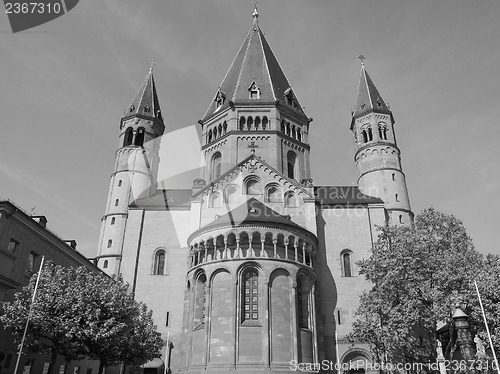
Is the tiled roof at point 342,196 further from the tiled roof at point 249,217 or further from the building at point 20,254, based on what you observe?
the building at point 20,254

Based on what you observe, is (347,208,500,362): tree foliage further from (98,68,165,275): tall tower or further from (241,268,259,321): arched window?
(98,68,165,275): tall tower

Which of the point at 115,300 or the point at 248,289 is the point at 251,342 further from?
the point at 115,300

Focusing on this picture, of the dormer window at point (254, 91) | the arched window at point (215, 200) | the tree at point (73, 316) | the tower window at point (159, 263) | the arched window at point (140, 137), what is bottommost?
the tree at point (73, 316)

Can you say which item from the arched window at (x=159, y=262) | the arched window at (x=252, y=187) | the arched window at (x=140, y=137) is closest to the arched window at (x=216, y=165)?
the arched window at (x=252, y=187)

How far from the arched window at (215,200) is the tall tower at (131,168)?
34.0ft

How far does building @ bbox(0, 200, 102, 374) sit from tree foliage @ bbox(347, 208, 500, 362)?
21720 mm

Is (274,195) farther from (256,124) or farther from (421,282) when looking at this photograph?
(421,282)

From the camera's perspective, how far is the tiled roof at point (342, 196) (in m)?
42.1

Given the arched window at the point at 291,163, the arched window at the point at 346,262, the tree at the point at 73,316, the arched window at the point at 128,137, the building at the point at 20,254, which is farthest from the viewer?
the arched window at the point at 128,137

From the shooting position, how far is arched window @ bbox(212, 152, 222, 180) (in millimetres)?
46594

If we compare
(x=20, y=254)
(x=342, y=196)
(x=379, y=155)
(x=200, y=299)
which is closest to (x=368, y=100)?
(x=379, y=155)

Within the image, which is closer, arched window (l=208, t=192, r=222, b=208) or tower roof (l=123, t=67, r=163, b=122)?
arched window (l=208, t=192, r=222, b=208)

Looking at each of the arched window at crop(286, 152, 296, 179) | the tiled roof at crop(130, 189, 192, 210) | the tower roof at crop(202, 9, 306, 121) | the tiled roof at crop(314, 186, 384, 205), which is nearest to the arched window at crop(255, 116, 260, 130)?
the tower roof at crop(202, 9, 306, 121)

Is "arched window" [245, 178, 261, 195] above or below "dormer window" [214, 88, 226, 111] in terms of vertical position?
below
